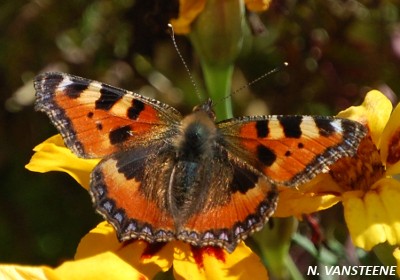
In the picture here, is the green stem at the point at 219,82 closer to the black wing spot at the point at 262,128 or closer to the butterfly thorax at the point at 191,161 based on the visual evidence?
the butterfly thorax at the point at 191,161

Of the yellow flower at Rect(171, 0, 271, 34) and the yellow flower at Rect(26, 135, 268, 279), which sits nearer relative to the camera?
the yellow flower at Rect(26, 135, 268, 279)

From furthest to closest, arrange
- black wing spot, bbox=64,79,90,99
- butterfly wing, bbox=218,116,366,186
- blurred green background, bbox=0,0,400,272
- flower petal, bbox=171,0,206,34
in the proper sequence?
1. blurred green background, bbox=0,0,400,272
2. flower petal, bbox=171,0,206,34
3. black wing spot, bbox=64,79,90,99
4. butterfly wing, bbox=218,116,366,186

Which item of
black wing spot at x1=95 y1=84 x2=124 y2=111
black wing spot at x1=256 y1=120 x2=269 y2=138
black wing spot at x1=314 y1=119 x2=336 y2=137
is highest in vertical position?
black wing spot at x1=95 y1=84 x2=124 y2=111

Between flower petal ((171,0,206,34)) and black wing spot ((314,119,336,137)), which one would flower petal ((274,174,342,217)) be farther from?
flower petal ((171,0,206,34))

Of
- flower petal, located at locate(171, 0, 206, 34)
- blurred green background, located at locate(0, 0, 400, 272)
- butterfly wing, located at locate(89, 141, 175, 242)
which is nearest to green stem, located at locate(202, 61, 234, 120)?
flower petal, located at locate(171, 0, 206, 34)

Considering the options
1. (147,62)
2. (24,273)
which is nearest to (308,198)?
(24,273)

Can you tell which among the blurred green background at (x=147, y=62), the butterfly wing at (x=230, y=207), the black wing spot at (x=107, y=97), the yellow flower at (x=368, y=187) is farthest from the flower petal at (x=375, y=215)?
the blurred green background at (x=147, y=62)

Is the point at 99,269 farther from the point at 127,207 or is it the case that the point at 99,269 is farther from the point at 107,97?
the point at 107,97
